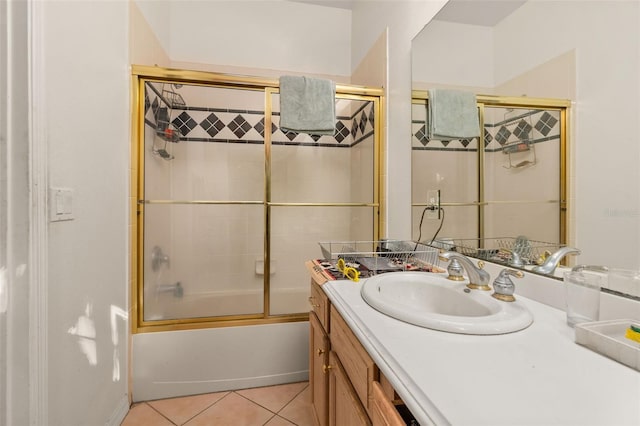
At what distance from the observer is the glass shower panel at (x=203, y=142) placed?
174cm

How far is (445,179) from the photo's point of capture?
133cm

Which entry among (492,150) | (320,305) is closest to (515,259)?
(492,150)

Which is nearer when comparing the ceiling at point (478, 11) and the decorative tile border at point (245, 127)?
the ceiling at point (478, 11)

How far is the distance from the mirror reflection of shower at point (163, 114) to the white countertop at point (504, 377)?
168 centimetres

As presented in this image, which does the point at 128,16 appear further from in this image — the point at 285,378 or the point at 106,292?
the point at 285,378

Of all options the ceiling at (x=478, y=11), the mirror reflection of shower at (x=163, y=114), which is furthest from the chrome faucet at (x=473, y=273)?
the mirror reflection of shower at (x=163, y=114)

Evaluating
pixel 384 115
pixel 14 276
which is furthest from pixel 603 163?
pixel 14 276

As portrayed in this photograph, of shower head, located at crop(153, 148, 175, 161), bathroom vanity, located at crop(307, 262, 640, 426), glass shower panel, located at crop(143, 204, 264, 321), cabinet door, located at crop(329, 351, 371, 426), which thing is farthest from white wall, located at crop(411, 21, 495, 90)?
shower head, located at crop(153, 148, 175, 161)

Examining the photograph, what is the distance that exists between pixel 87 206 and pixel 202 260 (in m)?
1.01

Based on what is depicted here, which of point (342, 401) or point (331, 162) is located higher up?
point (331, 162)

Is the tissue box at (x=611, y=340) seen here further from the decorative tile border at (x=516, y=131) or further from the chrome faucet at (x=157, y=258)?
the chrome faucet at (x=157, y=258)

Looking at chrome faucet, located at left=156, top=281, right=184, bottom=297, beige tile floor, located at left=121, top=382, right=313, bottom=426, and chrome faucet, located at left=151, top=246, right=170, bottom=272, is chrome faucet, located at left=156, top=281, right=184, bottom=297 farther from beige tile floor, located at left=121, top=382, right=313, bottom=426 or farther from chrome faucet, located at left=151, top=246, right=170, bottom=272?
beige tile floor, located at left=121, top=382, right=313, bottom=426

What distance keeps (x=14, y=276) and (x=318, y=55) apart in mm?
2388

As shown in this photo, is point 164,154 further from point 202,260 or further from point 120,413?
point 120,413
